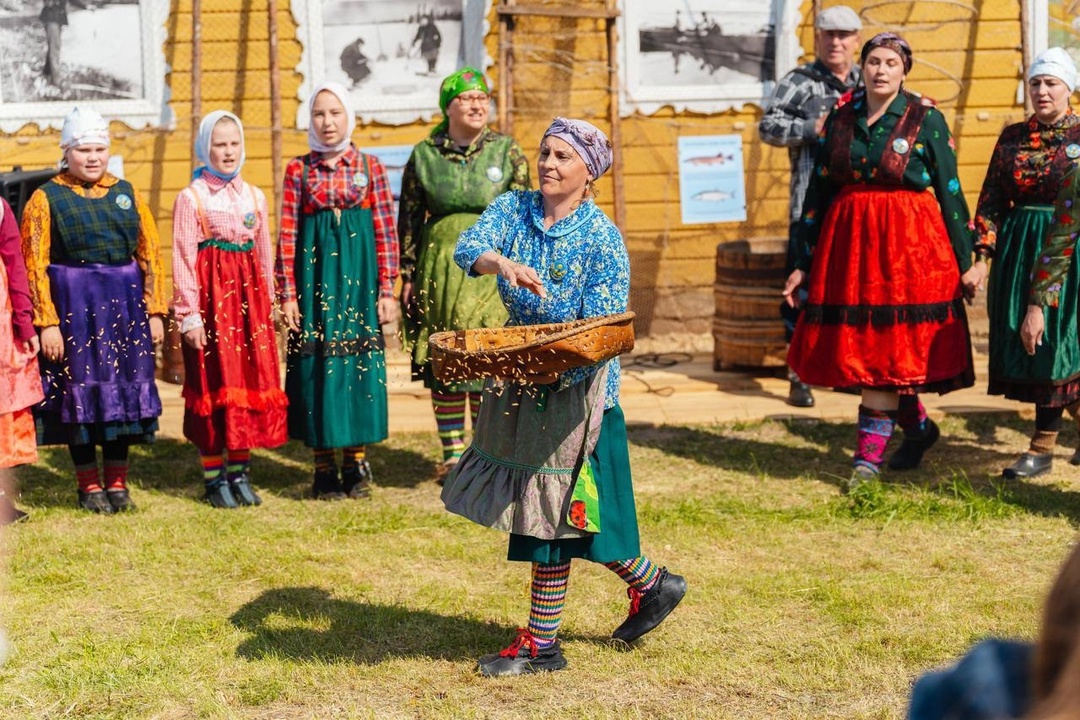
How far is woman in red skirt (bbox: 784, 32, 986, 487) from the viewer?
6.39m

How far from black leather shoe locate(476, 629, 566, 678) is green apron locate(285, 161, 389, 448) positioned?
2.32m

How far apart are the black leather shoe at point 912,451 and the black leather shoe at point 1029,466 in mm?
407

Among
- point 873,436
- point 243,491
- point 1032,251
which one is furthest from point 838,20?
point 243,491

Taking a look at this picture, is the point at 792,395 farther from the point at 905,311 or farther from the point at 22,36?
the point at 22,36

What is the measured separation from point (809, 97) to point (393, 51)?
3.18 meters

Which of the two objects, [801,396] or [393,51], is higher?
[393,51]

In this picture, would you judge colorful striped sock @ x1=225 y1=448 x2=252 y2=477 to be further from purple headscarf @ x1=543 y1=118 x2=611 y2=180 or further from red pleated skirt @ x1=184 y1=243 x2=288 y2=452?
purple headscarf @ x1=543 y1=118 x2=611 y2=180

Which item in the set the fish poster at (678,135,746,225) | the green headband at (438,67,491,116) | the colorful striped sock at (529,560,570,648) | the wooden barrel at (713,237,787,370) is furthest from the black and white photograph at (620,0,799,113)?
the colorful striped sock at (529,560,570,648)

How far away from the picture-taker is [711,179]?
10.2m

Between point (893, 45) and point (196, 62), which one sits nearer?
point (893, 45)

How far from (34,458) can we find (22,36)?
15.8 ft

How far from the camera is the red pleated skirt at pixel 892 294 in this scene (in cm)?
648

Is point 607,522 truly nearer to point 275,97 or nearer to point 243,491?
point 243,491

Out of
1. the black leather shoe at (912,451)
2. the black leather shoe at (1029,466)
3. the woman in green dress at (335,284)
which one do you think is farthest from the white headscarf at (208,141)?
the black leather shoe at (1029,466)
